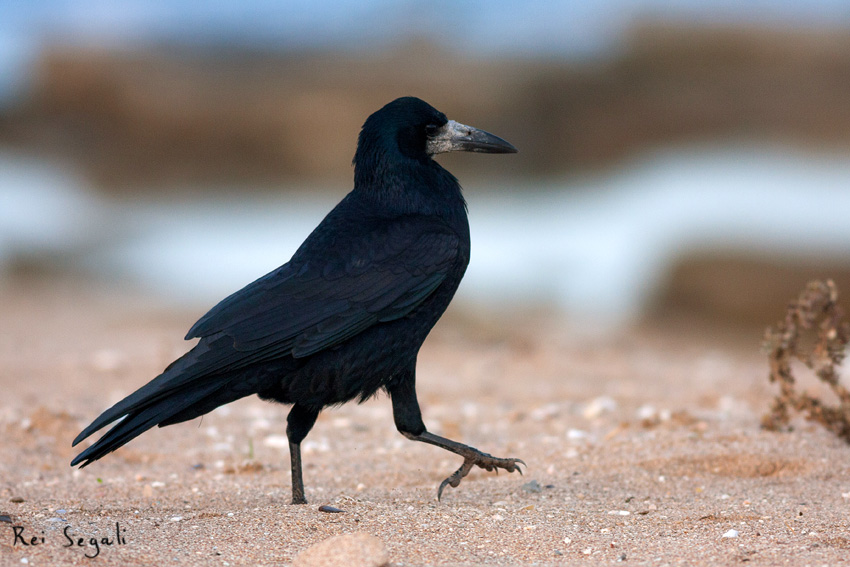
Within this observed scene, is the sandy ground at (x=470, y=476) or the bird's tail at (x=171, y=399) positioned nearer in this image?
the sandy ground at (x=470, y=476)

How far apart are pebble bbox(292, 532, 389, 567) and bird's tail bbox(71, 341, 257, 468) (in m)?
1.02

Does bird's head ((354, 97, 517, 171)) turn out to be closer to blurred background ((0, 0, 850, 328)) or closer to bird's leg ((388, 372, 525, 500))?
bird's leg ((388, 372, 525, 500))

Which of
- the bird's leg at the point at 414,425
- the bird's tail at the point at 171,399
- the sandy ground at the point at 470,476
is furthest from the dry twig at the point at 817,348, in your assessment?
the bird's tail at the point at 171,399

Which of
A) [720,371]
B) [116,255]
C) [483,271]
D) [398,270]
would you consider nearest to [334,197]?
[116,255]

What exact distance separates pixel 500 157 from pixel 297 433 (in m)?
14.8

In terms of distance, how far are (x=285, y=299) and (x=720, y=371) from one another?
5098 mm

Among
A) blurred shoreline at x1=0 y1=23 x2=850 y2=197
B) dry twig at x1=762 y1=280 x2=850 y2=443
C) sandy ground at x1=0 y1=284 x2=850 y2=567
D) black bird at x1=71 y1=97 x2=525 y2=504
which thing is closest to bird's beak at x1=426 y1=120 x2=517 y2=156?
black bird at x1=71 y1=97 x2=525 y2=504

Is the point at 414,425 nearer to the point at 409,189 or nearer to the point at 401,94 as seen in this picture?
the point at 409,189

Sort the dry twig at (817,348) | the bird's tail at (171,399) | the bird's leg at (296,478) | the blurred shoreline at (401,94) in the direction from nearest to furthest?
the bird's tail at (171,399), the bird's leg at (296,478), the dry twig at (817,348), the blurred shoreline at (401,94)

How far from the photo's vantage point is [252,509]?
3.86m

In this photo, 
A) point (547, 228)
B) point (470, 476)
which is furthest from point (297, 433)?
point (547, 228)

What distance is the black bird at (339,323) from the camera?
373 centimetres

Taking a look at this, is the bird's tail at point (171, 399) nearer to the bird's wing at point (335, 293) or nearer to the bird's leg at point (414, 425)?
the bird's wing at point (335, 293)

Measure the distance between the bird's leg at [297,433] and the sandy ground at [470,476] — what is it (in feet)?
0.41
